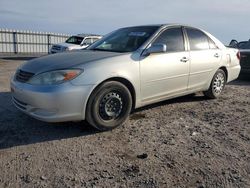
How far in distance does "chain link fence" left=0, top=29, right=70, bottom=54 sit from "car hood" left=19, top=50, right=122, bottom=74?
1985 centimetres

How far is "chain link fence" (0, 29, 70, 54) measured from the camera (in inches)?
918

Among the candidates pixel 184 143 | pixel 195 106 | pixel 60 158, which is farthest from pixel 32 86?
pixel 195 106

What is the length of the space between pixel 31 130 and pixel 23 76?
79cm

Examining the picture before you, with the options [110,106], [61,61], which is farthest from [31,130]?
[110,106]

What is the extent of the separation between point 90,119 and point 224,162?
1.88 meters

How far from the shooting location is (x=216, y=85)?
6.96 metres

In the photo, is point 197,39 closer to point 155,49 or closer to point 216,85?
point 216,85

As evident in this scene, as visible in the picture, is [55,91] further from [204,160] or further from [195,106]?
[195,106]

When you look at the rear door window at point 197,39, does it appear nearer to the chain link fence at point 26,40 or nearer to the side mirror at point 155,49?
the side mirror at point 155,49

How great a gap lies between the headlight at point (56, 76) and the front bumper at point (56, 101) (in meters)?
0.08

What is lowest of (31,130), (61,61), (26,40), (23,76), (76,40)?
(31,130)

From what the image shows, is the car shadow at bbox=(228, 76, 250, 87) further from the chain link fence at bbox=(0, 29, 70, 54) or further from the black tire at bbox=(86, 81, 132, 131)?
the chain link fence at bbox=(0, 29, 70, 54)

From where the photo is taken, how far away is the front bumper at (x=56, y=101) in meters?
4.20

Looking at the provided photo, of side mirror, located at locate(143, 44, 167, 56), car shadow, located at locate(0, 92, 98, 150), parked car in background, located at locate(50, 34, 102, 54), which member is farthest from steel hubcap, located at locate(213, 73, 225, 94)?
parked car in background, located at locate(50, 34, 102, 54)
